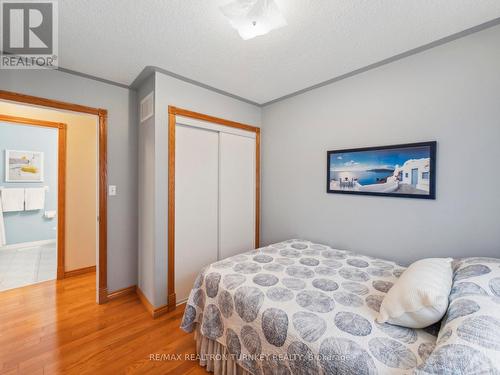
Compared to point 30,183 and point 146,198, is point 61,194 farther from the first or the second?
point 30,183

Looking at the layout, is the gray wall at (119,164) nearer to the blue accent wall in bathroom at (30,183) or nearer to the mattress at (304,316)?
the mattress at (304,316)

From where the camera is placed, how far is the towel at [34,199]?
14.2ft

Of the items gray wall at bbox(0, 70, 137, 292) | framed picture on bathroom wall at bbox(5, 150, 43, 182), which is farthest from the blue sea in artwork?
framed picture on bathroom wall at bbox(5, 150, 43, 182)

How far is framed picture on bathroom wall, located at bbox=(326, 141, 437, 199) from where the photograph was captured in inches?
71.8

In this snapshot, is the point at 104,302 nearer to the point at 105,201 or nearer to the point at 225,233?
the point at 105,201

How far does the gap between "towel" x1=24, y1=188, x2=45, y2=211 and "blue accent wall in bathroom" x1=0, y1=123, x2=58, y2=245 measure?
86mm

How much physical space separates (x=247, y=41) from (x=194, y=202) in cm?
164

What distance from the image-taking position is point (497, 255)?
1551 millimetres

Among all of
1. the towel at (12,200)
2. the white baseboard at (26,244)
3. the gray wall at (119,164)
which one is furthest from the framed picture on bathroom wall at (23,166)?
the gray wall at (119,164)

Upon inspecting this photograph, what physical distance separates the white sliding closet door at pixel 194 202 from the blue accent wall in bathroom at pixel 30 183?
3.41 meters

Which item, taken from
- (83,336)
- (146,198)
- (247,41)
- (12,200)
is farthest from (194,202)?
(12,200)

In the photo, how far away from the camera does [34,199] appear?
4.42 m

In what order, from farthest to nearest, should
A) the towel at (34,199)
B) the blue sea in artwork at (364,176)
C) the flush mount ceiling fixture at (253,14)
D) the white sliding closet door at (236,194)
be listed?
the towel at (34,199), the white sliding closet door at (236,194), the blue sea in artwork at (364,176), the flush mount ceiling fixture at (253,14)

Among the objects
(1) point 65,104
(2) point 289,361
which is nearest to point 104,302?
(1) point 65,104
